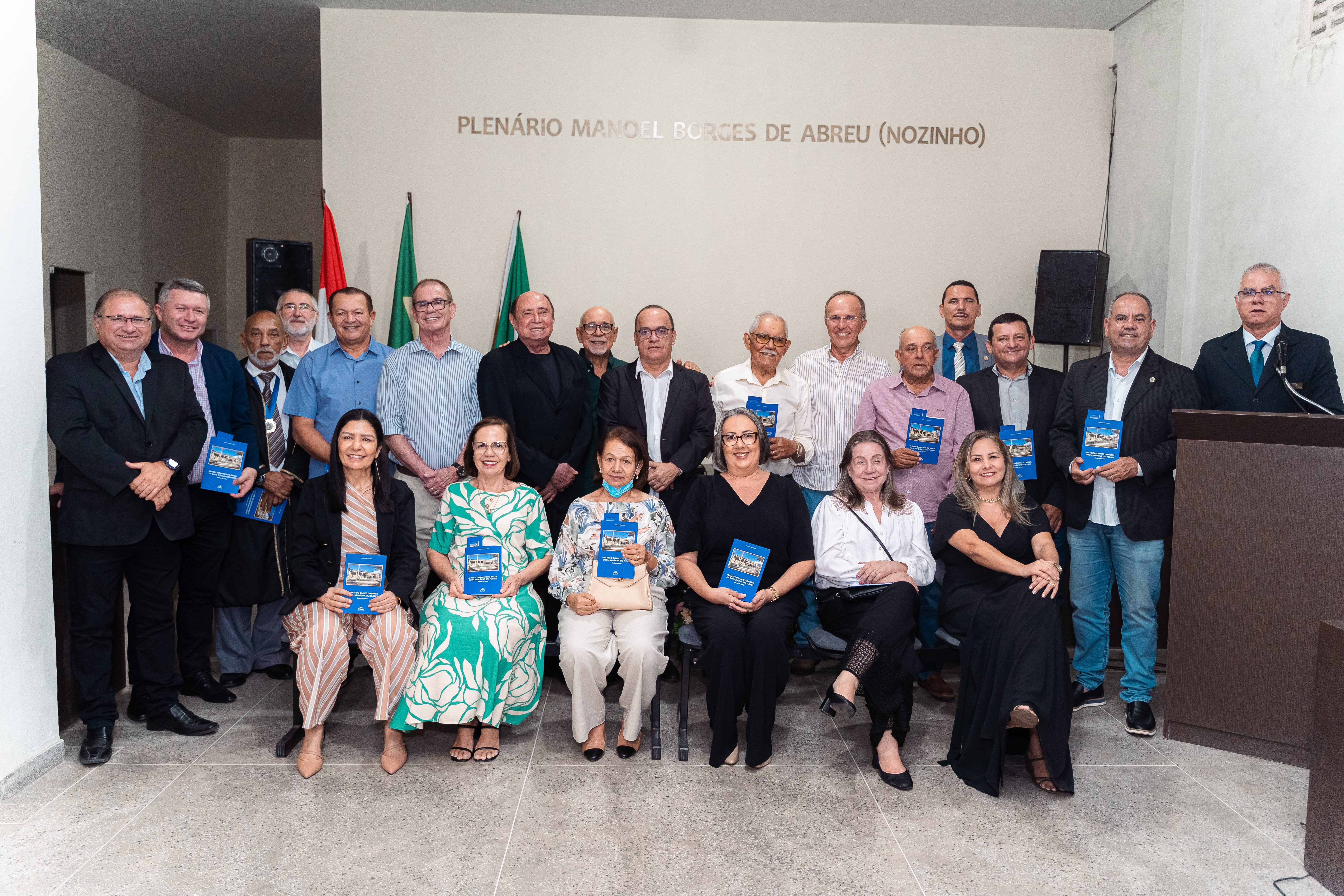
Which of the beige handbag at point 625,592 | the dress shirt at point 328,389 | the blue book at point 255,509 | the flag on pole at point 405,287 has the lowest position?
the beige handbag at point 625,592

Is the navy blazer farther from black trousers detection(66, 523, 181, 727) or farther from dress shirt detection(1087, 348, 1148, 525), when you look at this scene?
dress shirt detection(1087, 348, 1148, 525)

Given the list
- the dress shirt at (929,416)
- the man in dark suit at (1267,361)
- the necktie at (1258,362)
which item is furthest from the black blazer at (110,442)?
the necktie at (1258,362)

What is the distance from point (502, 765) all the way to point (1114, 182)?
520 centimetres

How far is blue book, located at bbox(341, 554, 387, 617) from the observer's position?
3.33 meters

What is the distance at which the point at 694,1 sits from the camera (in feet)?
18.0

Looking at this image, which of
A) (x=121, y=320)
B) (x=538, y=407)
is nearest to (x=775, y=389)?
(x=538, y=407)

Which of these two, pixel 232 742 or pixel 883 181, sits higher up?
pixel 883 181

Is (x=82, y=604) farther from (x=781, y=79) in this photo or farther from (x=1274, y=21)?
(x=1274, y=21)

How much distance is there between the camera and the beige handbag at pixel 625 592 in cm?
347

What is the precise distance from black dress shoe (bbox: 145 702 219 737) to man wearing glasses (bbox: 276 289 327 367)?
1666mm

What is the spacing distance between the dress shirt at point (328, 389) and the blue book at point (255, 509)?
210mm

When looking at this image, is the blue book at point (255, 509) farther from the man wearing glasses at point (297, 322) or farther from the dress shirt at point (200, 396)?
the man wearing glasses at point (297, 322)

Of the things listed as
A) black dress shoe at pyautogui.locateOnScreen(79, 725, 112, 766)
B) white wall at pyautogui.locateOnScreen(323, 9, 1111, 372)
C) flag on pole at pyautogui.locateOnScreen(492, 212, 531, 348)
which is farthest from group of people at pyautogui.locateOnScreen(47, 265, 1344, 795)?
white wall at pyautogui.locateOnScreen(323, 9, 1111, 372)

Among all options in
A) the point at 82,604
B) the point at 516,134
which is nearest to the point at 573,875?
the point at 82,604
